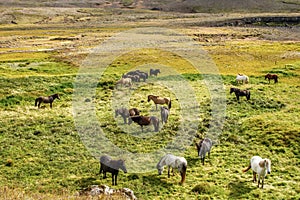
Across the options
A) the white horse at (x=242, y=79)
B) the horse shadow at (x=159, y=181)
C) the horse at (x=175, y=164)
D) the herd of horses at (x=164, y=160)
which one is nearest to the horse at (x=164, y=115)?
the herd of horses at (x=164, y=160)

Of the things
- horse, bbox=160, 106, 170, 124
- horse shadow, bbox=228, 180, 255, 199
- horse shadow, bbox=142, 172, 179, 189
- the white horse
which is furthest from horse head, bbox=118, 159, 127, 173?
the white horse

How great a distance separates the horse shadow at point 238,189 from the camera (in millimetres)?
19875

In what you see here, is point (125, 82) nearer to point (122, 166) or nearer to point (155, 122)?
point (155, 122)

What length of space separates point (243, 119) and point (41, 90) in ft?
81.6

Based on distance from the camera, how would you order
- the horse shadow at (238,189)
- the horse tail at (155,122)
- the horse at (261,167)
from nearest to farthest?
the horse shadow at (238,189) < the horse at (261,167) < the horse tail at (155,122)

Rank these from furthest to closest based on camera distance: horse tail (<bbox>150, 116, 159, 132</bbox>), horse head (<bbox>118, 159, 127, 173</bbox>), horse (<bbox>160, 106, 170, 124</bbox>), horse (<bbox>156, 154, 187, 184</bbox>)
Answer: horse (<bbox>160, 106, 170, 124</bbox>) < horse tail (<bbox>150, 116, 159, 132</bbox>) < horse head (<bbox>118, 159, 127, 173</bbox>) < horse (<bbox>156, 154, 187, 184</bbox>)

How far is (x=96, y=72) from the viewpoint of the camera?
50.8 metres

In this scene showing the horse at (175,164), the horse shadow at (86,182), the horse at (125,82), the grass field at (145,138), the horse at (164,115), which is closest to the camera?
the grass field at (145,138)

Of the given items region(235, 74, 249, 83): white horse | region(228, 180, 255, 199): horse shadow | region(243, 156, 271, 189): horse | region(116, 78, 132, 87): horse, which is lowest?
region(228, 180, 255, 199): horse shadow

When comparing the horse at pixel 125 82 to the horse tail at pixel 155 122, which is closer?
the horse tail at pixel 155 122

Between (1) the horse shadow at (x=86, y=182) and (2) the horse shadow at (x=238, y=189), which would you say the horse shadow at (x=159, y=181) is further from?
(2) the horse shadow at (x=238, y=189)

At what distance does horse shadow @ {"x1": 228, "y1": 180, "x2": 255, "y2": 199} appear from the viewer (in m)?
19.9

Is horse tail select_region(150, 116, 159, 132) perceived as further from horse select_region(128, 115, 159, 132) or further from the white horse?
the white horse

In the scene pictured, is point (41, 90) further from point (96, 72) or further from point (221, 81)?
point (221, 81)
